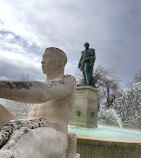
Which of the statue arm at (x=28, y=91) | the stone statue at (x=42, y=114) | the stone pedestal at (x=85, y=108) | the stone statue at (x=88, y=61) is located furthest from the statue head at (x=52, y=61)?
the stone statue at (x=88, y=61)

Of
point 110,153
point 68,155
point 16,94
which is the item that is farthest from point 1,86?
point 110,153

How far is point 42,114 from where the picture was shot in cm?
188

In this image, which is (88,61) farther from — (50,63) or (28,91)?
(28,91)

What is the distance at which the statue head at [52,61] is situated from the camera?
2.03 metres

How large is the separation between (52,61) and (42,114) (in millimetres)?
606

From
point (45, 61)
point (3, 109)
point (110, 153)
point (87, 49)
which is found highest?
point (87, 49)

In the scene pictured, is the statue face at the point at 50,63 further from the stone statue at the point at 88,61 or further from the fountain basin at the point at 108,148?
the stone statue at the point at 88,61

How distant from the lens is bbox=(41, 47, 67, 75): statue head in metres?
2.03

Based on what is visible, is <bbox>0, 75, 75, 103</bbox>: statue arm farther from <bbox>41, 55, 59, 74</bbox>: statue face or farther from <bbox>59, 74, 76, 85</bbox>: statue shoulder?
<bbox>41, 55, 59, 74</bbox>: statue face

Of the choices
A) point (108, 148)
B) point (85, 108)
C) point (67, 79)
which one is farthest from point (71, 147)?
point (85, 108)

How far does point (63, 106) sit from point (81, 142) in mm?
2240

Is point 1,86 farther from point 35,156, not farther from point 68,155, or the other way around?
point 68,155

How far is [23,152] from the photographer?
1010 millimetres

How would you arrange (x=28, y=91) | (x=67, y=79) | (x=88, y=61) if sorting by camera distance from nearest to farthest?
(x=28, y=91) < (x=67, y=79) < (x=88, y=61)
